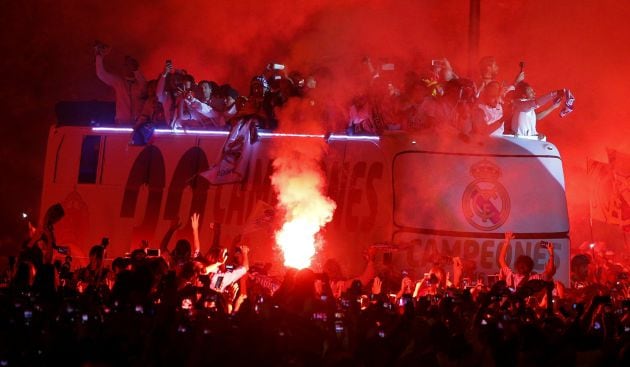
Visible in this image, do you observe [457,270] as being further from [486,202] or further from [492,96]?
[492,96]

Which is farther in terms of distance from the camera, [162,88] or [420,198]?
[162,88]

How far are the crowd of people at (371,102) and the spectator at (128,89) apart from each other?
2 cm

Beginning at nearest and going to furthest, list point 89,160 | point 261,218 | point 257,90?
point 261,218 < point 257,90 < point 89,160

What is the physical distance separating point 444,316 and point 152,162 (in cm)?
771

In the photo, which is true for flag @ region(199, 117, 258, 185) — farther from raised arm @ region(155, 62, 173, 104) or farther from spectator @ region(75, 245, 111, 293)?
spectator @ region(75, 245, 111, 293)


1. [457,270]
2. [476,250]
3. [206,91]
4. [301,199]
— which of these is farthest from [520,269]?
[206,91]

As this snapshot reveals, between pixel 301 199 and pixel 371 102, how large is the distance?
1786 millimetres

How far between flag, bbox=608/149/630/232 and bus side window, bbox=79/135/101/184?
299 inches

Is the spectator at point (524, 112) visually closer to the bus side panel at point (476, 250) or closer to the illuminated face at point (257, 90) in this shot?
the bus side panel at point (476, 250)

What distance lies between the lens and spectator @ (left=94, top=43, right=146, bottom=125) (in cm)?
1487

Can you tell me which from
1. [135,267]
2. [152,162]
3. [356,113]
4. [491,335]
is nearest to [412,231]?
Result: [356,113]

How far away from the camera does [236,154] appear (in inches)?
523

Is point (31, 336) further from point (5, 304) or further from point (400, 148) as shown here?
point (400, 148)

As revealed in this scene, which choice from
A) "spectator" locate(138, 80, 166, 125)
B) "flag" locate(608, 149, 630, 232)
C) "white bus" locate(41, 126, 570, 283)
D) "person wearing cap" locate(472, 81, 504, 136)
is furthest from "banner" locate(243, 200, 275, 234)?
"flag" locate(608, 149, 630, 232)
